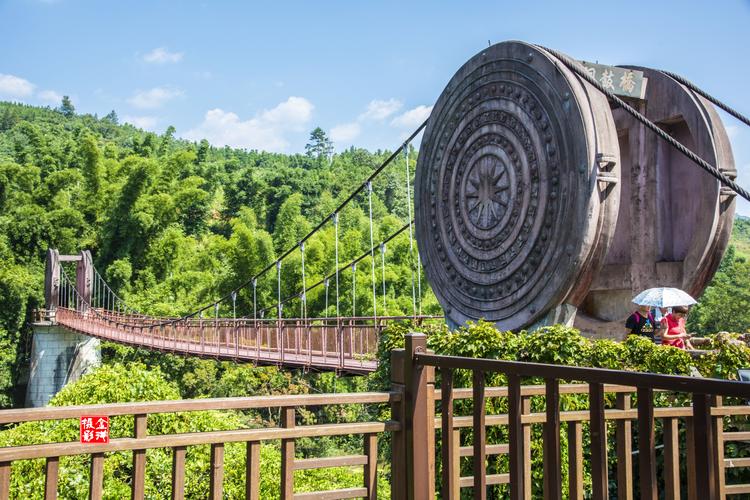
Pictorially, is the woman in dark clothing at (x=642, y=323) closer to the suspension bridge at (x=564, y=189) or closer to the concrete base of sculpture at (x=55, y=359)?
the suspension bridge at (x=564, y=189)

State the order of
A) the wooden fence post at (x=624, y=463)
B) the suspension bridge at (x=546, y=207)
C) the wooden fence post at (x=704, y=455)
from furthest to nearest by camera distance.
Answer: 1. the suspension bridge at (x=546, y=207)
2. the wooden fence post at (x=624, y=463)
3. the wooden fence post at (x=704, y=455)

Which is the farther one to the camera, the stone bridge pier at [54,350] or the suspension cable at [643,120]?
the stone bridge pier at [54,350]

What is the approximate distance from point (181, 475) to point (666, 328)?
148 inches

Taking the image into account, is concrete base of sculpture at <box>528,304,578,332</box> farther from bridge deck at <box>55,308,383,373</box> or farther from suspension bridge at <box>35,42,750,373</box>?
bridge deck at <box>55,308,383,373</box>

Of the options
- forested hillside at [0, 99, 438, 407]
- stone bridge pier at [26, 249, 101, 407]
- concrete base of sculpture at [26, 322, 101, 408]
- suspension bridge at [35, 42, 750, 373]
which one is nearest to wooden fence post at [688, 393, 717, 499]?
suspension bridge at [35, 42, 750, 373]

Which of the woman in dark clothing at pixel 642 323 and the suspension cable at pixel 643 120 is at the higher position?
the suspension cable at pixel 643 120

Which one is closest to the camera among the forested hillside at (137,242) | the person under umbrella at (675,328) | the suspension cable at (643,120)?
the suspension cable at (643,120)

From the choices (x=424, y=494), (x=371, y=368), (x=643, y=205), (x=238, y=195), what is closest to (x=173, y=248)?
(x=238, y=195)

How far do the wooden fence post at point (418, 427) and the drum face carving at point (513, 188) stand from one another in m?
2.43

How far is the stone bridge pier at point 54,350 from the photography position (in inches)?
876

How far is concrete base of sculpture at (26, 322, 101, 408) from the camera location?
72.8 ft

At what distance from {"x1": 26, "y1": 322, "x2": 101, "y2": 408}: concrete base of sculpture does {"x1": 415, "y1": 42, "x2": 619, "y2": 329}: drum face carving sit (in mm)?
19234

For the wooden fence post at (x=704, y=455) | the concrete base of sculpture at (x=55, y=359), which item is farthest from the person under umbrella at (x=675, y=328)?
the concrete base of sculpture at (x=55, y=359)

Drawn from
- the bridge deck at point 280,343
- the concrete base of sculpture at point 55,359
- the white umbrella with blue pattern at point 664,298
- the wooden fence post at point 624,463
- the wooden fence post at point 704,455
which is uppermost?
the white umbrella with blue pattern at point 664,298
